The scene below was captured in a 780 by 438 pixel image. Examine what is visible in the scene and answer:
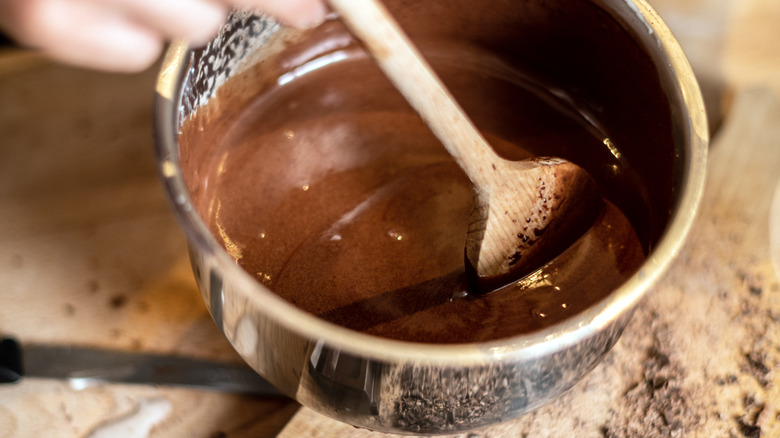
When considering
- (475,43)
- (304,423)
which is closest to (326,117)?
(475,43)

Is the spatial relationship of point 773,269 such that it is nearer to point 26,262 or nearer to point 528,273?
point 528,273

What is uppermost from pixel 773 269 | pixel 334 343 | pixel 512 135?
pixel 334 343

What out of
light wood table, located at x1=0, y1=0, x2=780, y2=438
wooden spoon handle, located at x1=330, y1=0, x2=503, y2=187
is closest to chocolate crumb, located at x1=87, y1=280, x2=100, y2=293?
light wood table, located at x1=0, y1=0, x2=780, y2=438

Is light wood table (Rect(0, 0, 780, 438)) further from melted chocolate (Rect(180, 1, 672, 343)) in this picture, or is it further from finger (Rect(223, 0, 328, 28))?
finger (Rect(223, 0, 328, 28))

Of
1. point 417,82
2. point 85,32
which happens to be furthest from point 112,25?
point 417,82

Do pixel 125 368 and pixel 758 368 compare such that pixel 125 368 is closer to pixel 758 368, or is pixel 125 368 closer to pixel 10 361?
pixel 10 361

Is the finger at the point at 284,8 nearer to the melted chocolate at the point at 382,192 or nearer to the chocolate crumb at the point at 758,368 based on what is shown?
the melted chocolate at the point at 382,192

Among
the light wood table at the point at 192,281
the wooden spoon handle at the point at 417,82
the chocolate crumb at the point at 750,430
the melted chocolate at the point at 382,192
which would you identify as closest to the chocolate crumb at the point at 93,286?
the light wood table at the point at 192,281
